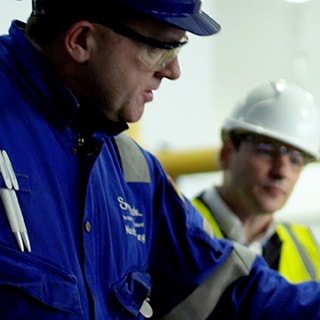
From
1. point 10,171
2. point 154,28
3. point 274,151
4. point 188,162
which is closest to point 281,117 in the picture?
point 274,151

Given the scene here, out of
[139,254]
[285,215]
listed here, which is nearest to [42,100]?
[139,254]

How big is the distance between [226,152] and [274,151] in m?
0.16

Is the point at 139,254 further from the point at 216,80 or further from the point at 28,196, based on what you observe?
the point at 216,80

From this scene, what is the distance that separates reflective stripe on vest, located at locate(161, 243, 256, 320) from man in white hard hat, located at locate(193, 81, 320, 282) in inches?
19.8

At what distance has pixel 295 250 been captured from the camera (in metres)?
2.68

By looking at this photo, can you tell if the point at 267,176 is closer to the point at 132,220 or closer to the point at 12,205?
the point at 132,220

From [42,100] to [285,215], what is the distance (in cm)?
443

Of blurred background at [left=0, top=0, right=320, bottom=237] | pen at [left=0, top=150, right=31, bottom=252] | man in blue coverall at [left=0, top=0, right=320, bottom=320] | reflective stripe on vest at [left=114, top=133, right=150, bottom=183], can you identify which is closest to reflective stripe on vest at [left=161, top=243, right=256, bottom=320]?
man in blue coverall at [left=0, top=0, right=320, bottom=320]

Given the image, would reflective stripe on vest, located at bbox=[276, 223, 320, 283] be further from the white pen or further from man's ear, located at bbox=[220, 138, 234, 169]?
the white pen

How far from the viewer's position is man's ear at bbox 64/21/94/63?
5.51 ft

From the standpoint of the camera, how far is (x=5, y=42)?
5.65 ft

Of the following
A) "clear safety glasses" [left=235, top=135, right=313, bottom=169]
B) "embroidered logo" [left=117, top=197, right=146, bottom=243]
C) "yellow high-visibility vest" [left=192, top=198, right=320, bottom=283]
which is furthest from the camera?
"clear safety glasses" [left=235, top=135, right=313, bottom=169]

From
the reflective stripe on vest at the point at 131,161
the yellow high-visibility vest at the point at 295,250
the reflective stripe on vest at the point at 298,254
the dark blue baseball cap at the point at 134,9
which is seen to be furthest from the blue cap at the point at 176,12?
the reflective stripe on vest at the point at 298,254

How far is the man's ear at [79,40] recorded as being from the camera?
168 cm
